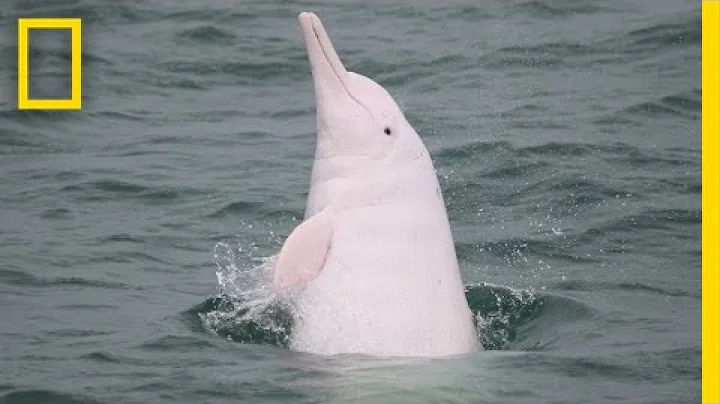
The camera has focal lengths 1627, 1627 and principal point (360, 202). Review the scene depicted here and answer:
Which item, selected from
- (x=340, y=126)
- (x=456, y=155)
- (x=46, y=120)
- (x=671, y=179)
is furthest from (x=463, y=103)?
(x=340, y=126)

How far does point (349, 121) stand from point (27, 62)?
1196 cm

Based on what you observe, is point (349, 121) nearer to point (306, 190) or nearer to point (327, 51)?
point (327, 51)

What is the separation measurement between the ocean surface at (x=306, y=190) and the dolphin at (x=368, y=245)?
1.15ft

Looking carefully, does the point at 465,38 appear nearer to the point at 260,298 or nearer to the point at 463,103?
the point at 463,103

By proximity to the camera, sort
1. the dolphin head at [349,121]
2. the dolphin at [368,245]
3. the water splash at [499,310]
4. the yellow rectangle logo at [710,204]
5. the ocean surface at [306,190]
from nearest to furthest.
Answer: the ocean surface at [306,190] < the dolphin at [368,245] < the yellow rectangle logo at [710,204] < the dolphin head at [349,121] < the water splash at [499,310]

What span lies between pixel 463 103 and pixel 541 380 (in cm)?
Result: 1058

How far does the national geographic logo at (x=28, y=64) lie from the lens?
73.8 ft

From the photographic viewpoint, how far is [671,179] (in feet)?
63.6

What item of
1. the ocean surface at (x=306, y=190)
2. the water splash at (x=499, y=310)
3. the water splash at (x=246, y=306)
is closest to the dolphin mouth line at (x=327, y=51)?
the water splash at (x=246, y=306)

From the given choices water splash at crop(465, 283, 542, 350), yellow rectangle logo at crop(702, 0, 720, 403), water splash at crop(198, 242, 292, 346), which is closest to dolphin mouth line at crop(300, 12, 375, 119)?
water splash at crop(198, 242, 292, 346)

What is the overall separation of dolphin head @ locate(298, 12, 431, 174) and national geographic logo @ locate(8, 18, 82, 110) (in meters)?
9.44

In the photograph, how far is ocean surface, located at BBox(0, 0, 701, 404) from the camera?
12.8m

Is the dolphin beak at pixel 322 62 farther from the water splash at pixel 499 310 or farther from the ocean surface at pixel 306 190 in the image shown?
the water splash at pixel 499 310

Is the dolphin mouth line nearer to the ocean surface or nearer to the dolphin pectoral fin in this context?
the dolphin pectoral fin
